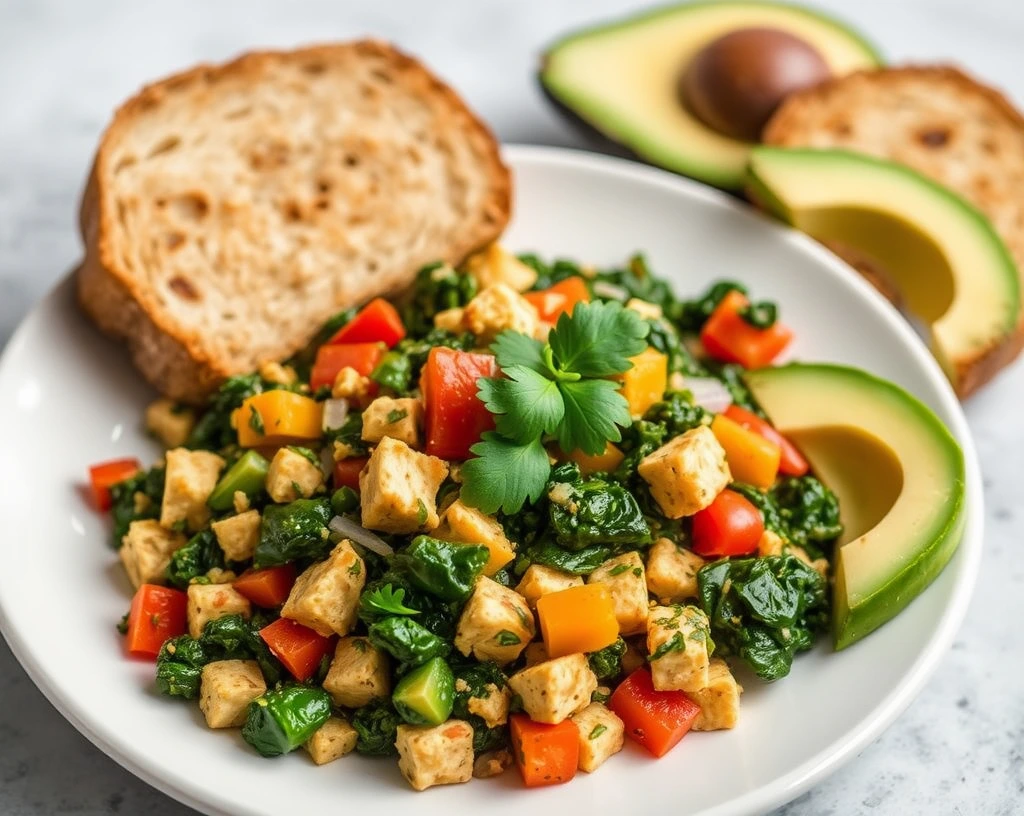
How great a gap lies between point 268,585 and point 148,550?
1.72 feet

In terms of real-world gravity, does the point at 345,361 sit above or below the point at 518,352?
below

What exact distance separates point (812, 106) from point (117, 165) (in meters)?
3.22

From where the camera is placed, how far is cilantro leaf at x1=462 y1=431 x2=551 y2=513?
388cm

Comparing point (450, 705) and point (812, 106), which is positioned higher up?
point (812, 106)

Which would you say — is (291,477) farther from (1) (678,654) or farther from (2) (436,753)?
(1) (678,654)

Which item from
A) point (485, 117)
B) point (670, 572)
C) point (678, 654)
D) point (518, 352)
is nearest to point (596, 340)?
point (518, 352)

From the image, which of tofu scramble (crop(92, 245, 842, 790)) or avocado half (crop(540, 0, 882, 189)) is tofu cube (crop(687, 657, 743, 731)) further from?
avocado half (crop(540, 0, 882, 189))

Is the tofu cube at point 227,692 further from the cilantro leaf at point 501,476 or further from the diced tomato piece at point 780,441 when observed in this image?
the diced tomato piece at point 780,441

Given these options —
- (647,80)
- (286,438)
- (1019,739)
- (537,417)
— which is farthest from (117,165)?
(1019,739)

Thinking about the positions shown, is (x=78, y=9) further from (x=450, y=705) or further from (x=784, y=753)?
(x=784, y=753)

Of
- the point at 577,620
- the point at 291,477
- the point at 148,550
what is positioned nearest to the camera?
the point at 577,620

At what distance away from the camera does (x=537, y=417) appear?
12.8 feet

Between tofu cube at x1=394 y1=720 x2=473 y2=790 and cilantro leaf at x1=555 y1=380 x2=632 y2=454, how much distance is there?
0.97 m

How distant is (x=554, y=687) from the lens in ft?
11.8
